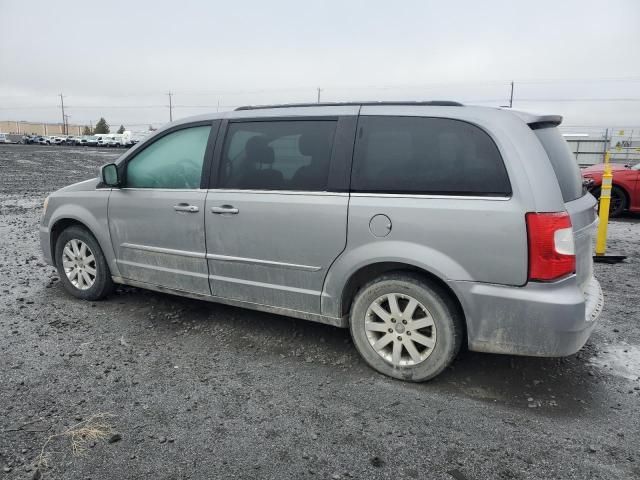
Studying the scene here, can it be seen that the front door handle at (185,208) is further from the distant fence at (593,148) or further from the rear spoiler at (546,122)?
the distant fence at (593,148)

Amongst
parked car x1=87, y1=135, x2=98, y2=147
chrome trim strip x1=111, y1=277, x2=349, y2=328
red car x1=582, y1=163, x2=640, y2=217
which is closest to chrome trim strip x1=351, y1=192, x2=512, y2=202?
chrome trim strip x1=111, y1=277, x2=349, y2=328

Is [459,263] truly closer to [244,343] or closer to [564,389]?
[564,389]

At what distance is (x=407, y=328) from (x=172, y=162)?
248cm

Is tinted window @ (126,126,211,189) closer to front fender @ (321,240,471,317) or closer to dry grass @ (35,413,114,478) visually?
front fender @ (321,240,471,317)

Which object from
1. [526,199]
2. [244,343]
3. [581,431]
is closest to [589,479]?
[581,431]

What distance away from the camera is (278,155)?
386cm

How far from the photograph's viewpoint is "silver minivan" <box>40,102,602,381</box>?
3031 millimetres

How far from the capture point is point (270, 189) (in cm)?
383

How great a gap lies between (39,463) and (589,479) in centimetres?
273

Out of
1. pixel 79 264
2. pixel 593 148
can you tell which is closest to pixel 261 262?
pixel 79 264

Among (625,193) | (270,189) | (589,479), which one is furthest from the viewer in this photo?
(625,193)

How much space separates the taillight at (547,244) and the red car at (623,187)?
869 cm

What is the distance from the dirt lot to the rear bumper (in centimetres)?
41

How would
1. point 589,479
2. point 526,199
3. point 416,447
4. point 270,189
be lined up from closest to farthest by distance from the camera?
1. point 589,479
2. point 416,447
3. point 526,199
4. point 270,189
